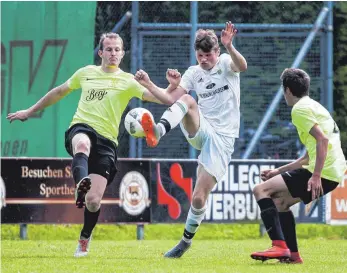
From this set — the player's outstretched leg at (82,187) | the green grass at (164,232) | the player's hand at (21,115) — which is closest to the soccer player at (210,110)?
the player's outstretched leg at (82,187)

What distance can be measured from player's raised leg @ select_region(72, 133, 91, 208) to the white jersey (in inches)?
40.9

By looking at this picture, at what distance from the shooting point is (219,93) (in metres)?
9.71

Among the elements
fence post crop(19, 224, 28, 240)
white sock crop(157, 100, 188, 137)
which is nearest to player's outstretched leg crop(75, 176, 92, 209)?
white sock crop(157, 100, 188, 137)

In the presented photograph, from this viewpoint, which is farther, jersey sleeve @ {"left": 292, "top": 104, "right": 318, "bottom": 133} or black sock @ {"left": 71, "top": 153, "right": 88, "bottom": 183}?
black sock @ {"left": 71, "top": 153, "right": 88, "bottom": 183}

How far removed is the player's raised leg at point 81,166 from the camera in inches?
344

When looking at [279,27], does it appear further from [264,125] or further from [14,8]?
[14,8]

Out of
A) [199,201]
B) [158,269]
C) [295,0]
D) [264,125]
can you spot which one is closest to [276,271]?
[158,269]

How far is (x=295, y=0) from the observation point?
16312 mm

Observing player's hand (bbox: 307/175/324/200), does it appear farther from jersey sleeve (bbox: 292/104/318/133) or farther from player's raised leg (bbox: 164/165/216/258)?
player's raised leg (bbox: 164/165/216/258)

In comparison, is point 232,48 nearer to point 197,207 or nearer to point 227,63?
point 227,63

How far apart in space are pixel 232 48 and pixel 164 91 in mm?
768

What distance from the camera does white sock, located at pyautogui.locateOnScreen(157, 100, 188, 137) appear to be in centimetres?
889

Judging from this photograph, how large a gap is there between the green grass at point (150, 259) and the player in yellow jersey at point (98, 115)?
0.55m

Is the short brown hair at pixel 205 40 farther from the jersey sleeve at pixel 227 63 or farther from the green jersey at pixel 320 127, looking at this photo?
the green jersey at pixel 320 127
